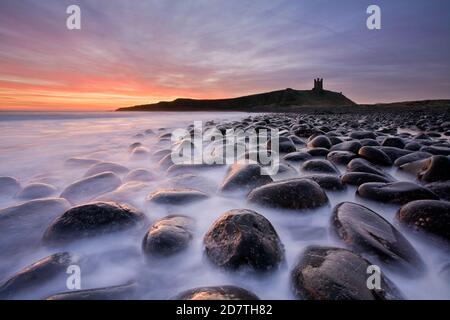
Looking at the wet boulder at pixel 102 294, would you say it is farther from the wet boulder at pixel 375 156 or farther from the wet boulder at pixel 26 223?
the wet boulder at pixel 375 156

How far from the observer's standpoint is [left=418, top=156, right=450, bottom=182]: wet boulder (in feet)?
6.46

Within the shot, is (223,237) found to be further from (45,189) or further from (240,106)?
(240,106)

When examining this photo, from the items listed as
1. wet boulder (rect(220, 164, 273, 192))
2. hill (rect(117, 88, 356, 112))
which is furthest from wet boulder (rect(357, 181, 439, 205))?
hill (rect(117, 88, 356, 112))

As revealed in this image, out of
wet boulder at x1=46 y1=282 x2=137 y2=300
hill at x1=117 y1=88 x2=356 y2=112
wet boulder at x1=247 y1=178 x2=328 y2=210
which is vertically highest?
hill at x1=117 y1=88 x2=356 y2=112

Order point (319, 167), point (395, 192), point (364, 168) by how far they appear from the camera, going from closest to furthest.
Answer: point (395, 192)
point (364, 168)
point (319, 167)

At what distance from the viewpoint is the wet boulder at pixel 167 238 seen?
1.24 meters

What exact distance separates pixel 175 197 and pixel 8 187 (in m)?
1.62

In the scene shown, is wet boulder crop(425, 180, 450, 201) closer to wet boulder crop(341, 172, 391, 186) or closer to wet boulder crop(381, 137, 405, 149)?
wet boulder crop(341, 172, 391, 186)

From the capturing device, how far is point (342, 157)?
275 centimetres

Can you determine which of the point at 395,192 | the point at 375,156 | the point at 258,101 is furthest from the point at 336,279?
the point at 258,101

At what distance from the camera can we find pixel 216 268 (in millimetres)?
1127

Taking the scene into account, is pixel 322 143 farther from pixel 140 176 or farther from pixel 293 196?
pixel 140 176

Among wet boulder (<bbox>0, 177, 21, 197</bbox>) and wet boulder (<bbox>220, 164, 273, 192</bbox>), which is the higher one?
wet boulder (<bbox>220, 164, 273, 192</bbox>)

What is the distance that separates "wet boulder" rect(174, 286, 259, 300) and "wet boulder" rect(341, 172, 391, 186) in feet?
4.64
